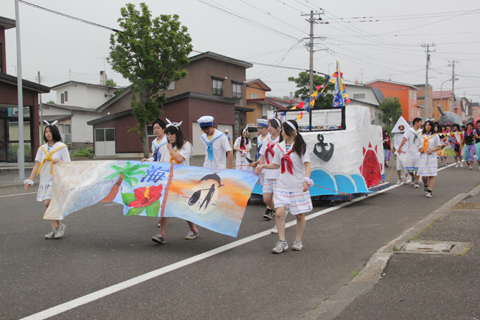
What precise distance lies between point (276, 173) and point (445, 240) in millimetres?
2432

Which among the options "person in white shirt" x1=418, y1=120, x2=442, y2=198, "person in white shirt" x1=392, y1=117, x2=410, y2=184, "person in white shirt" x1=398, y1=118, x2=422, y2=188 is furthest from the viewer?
"person in white shirt" x1=392, y1=117, x2=410, y2=184

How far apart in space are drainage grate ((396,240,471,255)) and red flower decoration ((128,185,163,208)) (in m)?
3.27

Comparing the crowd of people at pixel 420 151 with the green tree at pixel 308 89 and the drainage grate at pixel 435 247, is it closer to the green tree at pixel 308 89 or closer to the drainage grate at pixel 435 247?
the drainage grate at pixel 435 247

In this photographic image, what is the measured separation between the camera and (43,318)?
3561 millimetres

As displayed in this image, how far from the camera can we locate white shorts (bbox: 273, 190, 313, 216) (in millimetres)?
5402

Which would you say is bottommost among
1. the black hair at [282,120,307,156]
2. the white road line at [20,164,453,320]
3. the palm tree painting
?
the white road line at [20,164,453,320]

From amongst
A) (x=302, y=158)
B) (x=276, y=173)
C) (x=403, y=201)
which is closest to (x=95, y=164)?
(x=276, y=173)

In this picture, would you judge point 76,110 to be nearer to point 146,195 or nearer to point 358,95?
point 146,195

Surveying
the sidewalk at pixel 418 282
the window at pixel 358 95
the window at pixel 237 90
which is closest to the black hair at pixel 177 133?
the sidewalk at pixel 418 282

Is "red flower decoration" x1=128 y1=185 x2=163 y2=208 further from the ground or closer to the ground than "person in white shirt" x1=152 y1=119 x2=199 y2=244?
closer to the ground

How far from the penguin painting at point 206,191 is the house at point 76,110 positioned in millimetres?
34789

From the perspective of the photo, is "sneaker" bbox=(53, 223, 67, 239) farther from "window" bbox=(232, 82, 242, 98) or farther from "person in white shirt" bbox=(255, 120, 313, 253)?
"window" bbox=(232, 82, 242, 98)

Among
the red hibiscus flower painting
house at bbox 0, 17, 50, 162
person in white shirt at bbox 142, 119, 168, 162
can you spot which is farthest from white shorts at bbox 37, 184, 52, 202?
house at bbox 0, 17, 50, 162

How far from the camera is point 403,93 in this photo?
6606cm
